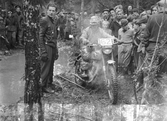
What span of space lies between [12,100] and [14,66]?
415 centimetres

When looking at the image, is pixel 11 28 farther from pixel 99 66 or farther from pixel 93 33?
pixel 99 66

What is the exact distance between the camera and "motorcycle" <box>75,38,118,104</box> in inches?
231

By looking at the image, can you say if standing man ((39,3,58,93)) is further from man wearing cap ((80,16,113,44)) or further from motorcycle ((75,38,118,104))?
man wearing cap ((80,16,113,44))

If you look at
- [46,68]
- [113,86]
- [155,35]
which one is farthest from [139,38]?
[46,68]

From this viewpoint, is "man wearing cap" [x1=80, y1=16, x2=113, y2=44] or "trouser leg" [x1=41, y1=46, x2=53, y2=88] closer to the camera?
"trouser leg" [x1=41, y1=46, x2=53, y2=88]

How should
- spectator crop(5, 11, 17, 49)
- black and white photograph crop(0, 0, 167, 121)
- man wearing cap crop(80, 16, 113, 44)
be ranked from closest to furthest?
black and white photograph crop(0, 0, 167, 121) < man wearing cap crop(80, 16, 113, 44) < spectator crop(5, 11, 17, 49)

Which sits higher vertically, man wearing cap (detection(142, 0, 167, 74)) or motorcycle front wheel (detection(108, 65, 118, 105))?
man wearing cap (detection(142, 0, 167, 74))

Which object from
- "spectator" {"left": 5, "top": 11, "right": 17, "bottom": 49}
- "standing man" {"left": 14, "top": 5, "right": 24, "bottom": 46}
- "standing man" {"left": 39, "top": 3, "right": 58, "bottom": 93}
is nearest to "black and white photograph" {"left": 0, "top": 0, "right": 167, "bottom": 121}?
"standing man" {"left": 39, "top": 3, "right": 58, "bottom": 93}

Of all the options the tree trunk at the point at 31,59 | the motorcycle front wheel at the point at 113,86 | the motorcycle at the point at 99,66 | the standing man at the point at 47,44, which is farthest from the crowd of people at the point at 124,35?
the tree trunk at the point at 31,59

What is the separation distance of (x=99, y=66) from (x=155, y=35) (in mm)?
1454

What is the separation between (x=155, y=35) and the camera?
628 cm

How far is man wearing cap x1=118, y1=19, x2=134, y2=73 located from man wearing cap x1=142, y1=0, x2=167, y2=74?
4.98ft

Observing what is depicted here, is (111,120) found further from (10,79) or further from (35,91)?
(10,79)

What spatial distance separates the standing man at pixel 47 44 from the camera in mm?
6340
